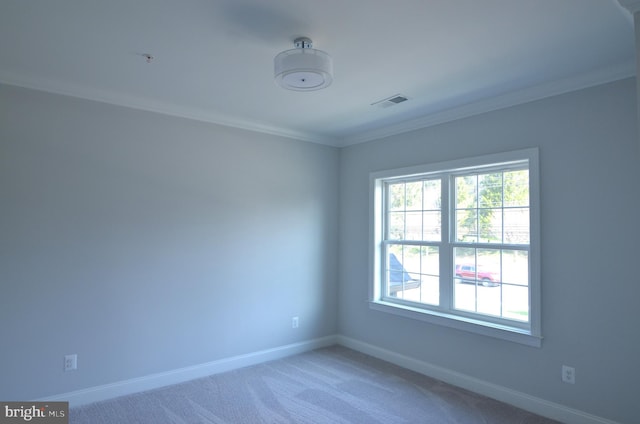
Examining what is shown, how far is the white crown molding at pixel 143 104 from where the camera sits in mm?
3109

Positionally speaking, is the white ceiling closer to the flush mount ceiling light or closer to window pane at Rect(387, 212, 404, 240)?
the flush mount ceiling light

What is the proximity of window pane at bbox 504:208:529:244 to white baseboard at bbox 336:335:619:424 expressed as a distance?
1.27 meters

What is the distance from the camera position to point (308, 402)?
10.9 feet

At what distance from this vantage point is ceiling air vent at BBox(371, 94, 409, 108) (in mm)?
3500

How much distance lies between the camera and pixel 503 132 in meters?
3.46

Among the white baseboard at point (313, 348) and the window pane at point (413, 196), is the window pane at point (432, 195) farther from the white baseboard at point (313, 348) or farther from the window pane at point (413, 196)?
the white baseboard at point (313, 348)

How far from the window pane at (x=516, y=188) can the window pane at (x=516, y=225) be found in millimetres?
70

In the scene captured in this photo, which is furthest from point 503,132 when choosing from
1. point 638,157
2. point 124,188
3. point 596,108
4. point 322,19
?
point 124,188

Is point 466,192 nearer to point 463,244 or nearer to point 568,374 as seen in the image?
point 463,244

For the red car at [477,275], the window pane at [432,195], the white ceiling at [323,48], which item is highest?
the white ceiling at [323,48]

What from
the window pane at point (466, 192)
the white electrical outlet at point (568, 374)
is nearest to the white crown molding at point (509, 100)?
the window pane at point (466, 192)

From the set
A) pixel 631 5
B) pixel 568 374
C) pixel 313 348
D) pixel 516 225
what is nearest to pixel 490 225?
pixel 516 225

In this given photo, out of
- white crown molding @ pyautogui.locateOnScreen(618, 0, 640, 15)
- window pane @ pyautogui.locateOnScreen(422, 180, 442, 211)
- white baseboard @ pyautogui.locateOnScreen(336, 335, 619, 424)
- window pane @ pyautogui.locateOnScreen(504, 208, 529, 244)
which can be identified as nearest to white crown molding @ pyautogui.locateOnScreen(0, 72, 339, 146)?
window pane @ pyautogui.locateOnScreen(422, 180, 442, 211)

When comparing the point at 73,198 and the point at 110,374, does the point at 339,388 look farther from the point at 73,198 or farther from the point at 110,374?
the point at 73,198
